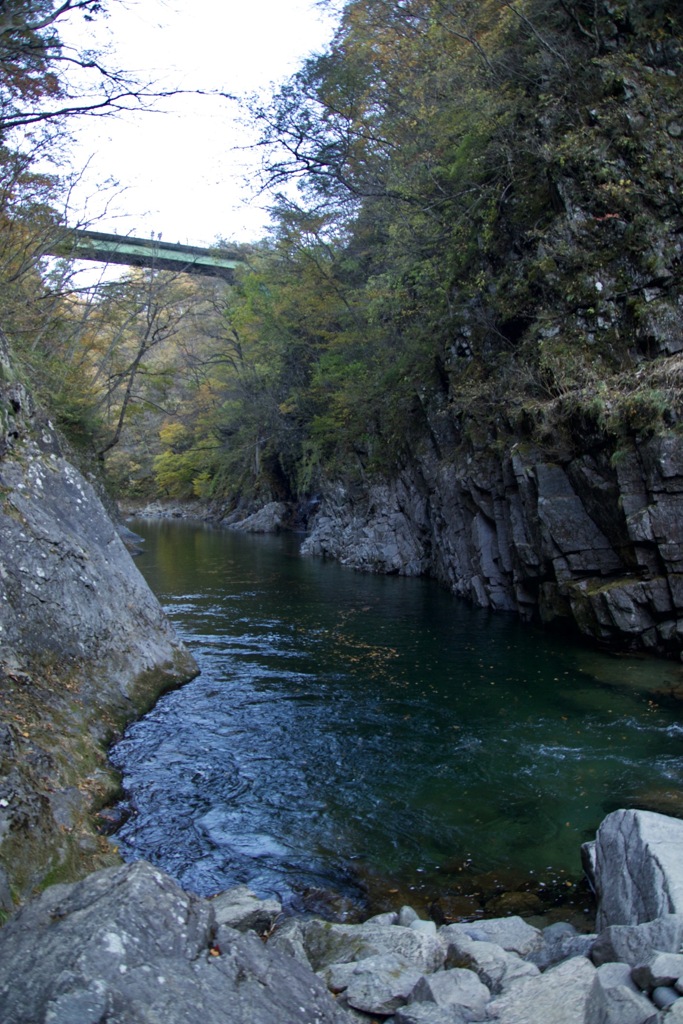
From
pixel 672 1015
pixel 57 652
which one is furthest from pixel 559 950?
pixel 57 652

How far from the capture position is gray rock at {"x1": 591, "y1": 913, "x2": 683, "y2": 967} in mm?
4145

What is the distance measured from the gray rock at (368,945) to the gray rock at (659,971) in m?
1.31

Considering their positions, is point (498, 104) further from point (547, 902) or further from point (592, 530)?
point (547, 902)

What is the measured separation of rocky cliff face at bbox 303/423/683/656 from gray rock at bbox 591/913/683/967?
8131 mm

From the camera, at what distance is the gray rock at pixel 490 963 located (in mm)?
4301

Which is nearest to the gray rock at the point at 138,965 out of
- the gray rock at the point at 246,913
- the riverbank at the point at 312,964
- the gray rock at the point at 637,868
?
the riverbank at the point at 312,964

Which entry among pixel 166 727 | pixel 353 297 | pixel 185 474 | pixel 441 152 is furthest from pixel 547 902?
pixel 185 474

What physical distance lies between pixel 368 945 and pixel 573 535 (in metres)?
10.2

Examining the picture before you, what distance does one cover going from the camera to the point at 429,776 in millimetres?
8281

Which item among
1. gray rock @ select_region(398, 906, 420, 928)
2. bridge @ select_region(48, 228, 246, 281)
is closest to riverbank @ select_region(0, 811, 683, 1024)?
gray rock @ select_region(398, 906, 420, 928)

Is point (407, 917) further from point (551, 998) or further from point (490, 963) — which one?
point (551, 998)

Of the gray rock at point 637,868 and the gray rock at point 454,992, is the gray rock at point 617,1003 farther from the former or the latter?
the gray rock at point 637,868

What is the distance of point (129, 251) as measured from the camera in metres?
30.6

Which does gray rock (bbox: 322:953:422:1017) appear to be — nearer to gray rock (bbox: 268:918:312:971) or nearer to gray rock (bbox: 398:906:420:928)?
gray rock (bbox: 268:918:312:971)
